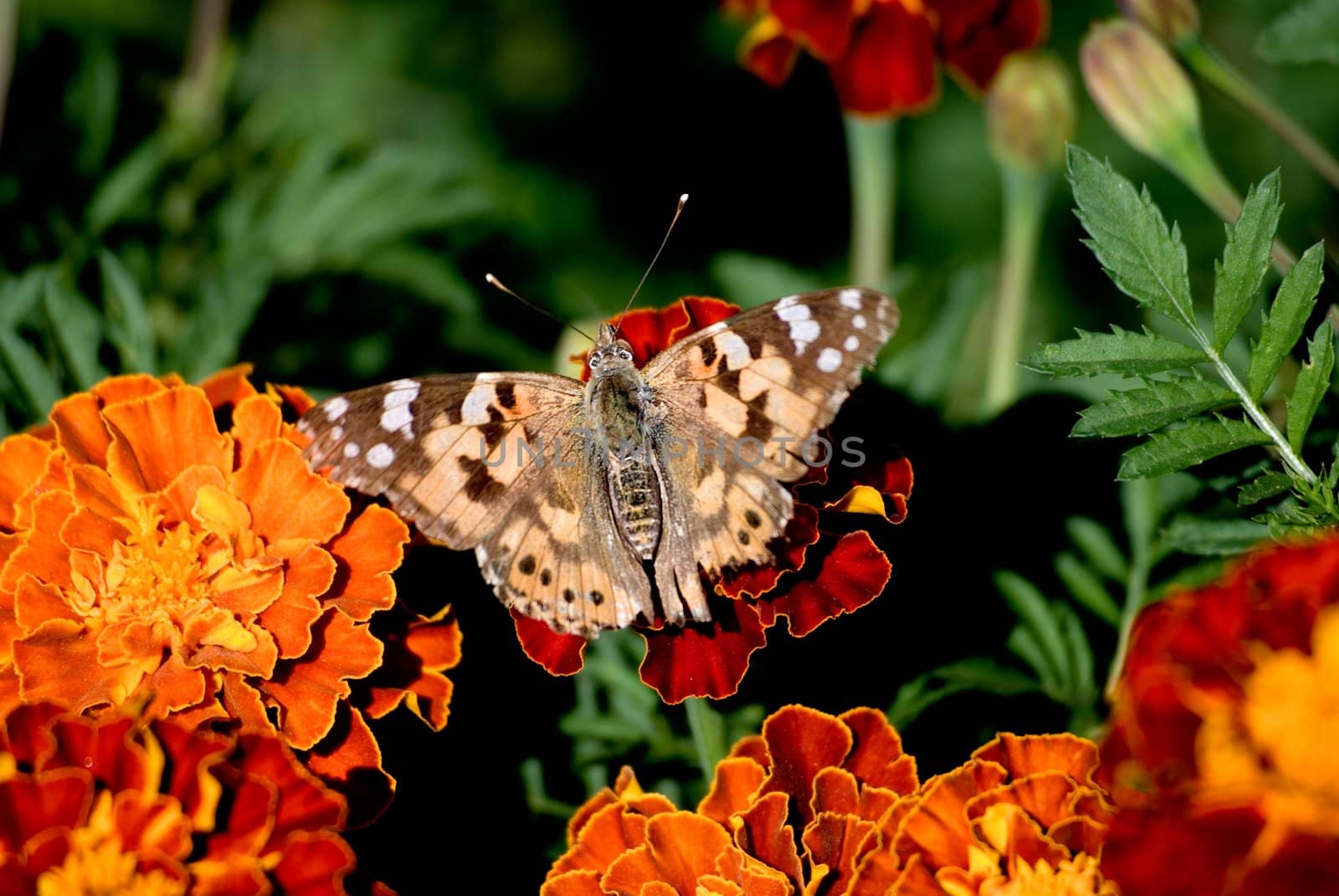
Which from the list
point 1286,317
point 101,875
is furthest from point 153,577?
point 1286,317

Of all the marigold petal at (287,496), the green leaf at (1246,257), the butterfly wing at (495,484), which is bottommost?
the marigold petal at (287,496)

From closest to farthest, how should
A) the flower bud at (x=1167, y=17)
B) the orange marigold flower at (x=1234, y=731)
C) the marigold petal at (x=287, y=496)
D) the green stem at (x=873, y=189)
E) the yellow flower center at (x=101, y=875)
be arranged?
the orange marigold flower at (x=1234, y=731)
the yellow flower center at (x=101, y=875)
the marigold petal at (x=287, y=496)
the flower bud at (x=1167, y=17)
the green stem at (x=873, y=189)

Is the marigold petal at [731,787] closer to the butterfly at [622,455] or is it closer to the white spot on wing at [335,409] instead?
the butterfly at [622,455]

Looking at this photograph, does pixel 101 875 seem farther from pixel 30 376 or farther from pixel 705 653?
pixel 30 376

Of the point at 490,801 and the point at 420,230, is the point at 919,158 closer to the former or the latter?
the point at 420,230

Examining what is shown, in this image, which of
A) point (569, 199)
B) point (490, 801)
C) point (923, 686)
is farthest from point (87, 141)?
point (923, 686)

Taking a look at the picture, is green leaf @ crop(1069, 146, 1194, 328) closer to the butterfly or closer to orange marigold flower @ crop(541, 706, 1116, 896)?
the butterfly

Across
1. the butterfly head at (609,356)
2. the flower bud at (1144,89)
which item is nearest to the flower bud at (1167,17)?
the flower bud at (1144,89)
